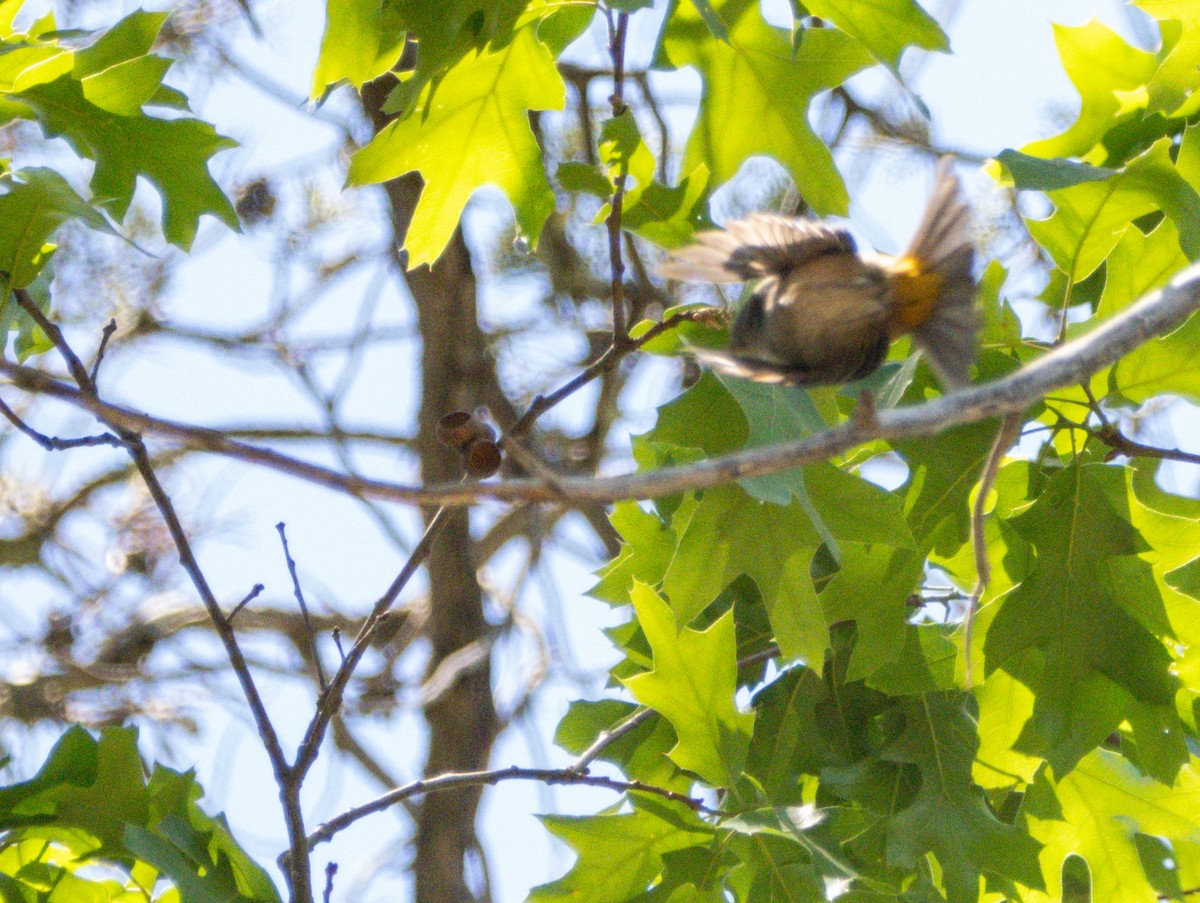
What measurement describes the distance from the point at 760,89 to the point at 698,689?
820 millimetres

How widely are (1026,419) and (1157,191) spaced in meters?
0.33

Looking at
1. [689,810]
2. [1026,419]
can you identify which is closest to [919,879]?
[689,810]

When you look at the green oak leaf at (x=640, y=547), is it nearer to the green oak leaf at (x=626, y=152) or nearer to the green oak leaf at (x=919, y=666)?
the green oak leaf at (x=919, y=666)

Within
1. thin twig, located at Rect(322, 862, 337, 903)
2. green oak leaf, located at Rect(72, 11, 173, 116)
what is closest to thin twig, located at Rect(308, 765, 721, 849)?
thin twig, located at Rect(322, 862, 337, 903)

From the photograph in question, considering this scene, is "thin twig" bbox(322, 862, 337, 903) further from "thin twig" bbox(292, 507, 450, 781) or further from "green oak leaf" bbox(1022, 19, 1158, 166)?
"green oak leaf" bbox(1022, 19, 1158, 166)

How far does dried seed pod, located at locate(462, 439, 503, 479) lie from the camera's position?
54.1 inches

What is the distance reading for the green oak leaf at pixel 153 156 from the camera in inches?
69.5

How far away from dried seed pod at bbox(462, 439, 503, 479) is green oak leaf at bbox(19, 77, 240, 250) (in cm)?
64

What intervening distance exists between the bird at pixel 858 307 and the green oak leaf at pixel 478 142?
63cm

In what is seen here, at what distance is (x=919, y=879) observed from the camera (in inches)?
70.2

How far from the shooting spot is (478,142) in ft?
5.93

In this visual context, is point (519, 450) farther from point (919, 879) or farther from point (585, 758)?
point (919, 879)

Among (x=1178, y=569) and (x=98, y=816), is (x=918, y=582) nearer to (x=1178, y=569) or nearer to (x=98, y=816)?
(x=1178, y=569)

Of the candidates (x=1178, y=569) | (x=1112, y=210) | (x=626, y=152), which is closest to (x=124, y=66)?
(x=626, y=152)
